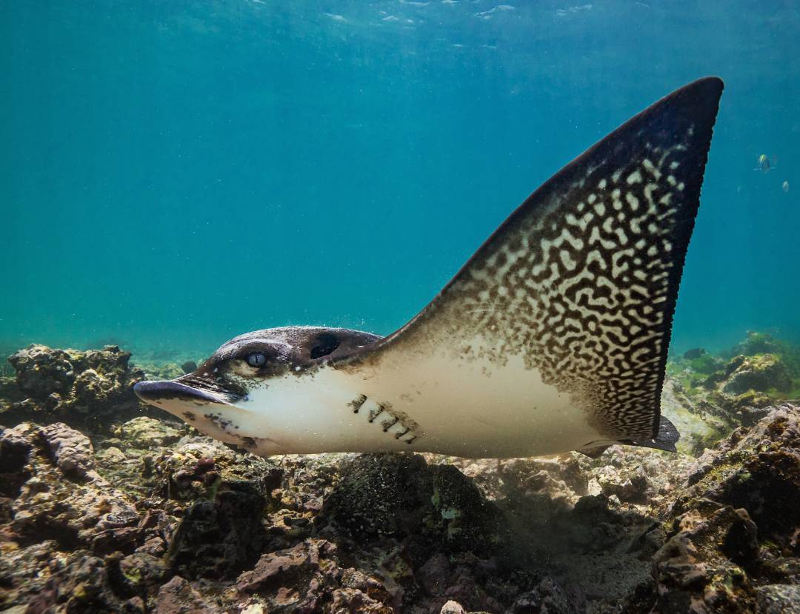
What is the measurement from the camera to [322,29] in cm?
4162

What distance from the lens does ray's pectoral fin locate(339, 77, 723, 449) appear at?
55.9 inches

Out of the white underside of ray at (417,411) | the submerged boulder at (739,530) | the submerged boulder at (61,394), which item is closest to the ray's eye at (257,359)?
the white underside of ray at (417,411)

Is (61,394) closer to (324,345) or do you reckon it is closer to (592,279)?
(324,345)

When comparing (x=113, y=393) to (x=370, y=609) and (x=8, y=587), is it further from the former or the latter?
(x=370, y=609)

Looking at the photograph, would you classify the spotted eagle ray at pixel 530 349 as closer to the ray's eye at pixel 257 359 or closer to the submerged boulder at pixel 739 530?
the ray's eye at pixel 257 359

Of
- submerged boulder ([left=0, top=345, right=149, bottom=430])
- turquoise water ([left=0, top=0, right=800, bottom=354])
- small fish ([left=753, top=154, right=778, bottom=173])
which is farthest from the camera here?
turquoise water ([left=0, top=0, right=800, bottom=354])

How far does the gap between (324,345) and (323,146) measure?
91.3 metres

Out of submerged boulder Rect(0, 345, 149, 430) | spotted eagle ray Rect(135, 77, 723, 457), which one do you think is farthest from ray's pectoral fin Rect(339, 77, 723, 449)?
submerged boulder Rect(0, 345, 149, 430)

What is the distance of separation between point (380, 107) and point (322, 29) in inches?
1043

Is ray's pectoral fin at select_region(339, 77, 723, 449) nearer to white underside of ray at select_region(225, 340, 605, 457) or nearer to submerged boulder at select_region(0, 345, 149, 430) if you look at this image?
white underside of ray at select_region(225, 340, 605, 457)

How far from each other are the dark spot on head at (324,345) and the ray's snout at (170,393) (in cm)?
63

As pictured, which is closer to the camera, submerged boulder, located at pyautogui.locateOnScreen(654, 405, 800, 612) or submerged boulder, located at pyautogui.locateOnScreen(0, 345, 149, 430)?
submerged boulder, located at pyautogui.locateOnScreen(654, 405, 800, 612)

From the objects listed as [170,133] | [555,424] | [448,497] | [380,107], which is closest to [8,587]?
[448,497]

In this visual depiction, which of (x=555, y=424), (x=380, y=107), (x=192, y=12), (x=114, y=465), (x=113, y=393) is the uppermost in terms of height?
(x=380, y=107)
